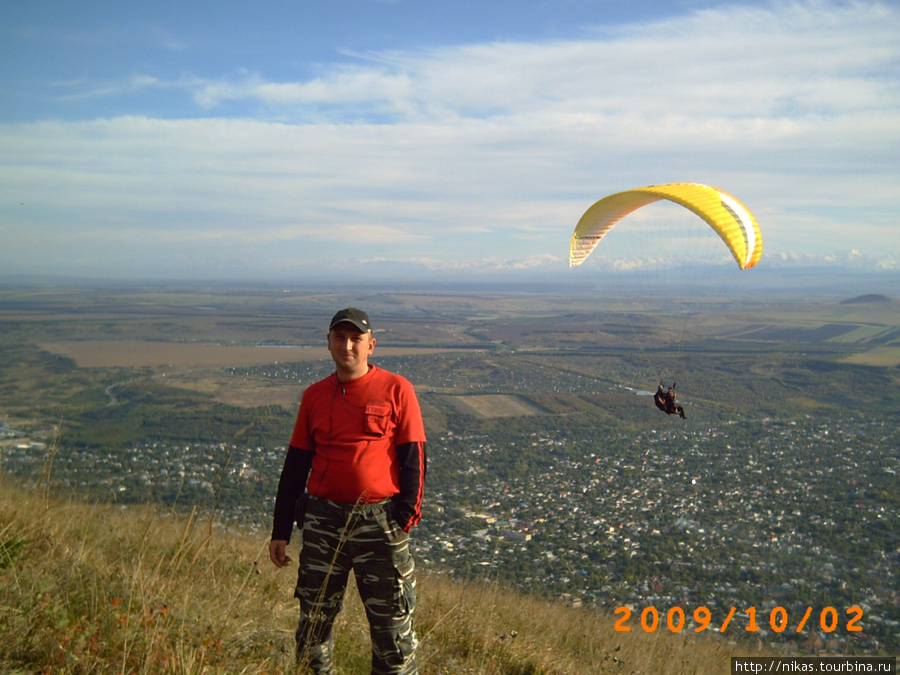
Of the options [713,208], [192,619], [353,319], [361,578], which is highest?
[713,208]

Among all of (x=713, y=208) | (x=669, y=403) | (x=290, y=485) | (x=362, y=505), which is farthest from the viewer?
(x=669, y=403)

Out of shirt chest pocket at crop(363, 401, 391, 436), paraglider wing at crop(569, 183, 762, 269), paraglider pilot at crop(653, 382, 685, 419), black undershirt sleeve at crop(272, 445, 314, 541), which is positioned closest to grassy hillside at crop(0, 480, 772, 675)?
black undershirt sleeve at crop(272, 445, 314, 541)

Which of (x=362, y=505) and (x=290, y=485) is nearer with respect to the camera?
(x=362, y=505)

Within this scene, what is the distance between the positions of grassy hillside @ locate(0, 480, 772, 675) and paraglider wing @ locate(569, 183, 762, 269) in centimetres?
393

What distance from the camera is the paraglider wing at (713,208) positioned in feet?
20.2

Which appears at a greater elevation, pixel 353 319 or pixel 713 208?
pixel 713 208

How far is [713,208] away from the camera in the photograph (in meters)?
6.28

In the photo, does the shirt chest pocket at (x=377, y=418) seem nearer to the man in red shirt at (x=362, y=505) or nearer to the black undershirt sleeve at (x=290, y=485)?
the man in red shirt at (x=362, y=505)

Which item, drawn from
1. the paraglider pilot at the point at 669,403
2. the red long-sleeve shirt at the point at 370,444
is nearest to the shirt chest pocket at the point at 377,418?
the red long-sleeve shirt at the point at 370,444

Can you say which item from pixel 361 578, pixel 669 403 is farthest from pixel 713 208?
pixel 361 578

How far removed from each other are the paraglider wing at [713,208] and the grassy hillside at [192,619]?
12.9 ft

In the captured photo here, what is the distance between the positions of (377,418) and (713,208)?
5.29 metres

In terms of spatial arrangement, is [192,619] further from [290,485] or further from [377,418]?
[377,418]

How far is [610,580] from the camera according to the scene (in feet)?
27.1
